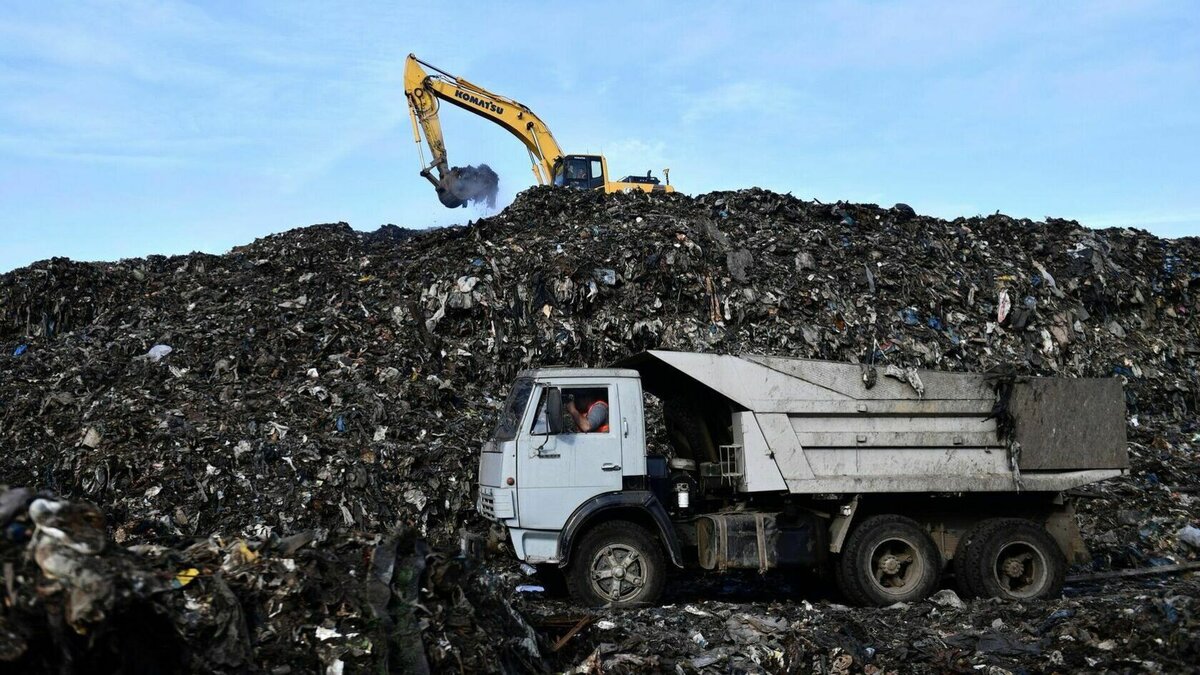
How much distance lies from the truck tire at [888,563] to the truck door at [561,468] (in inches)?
82.4

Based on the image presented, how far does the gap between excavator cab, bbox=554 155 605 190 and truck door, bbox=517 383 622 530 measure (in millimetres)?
11744

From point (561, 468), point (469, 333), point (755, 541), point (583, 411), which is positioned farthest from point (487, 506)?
point (469, 333)

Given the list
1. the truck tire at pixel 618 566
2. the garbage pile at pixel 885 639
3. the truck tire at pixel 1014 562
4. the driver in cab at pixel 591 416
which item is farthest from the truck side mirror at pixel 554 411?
the truck tire at pixel 1014 562

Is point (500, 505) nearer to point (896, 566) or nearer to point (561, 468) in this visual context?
point (561, 468)

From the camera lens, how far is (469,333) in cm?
1350

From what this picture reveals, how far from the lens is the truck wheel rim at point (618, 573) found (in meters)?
8.16

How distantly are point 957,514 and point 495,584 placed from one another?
14.6 ft

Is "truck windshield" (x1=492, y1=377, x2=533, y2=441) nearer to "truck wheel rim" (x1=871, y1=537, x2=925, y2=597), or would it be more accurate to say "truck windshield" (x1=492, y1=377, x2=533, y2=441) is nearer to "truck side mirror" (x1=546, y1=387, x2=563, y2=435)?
"truck side mirror" (x1=546, y1=387, x2=563, y2=435)

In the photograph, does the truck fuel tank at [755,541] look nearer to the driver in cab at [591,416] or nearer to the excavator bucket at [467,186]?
the driver in cab at [591,416]

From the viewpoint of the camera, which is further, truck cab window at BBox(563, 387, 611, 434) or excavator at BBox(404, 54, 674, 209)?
excavator at BBox(404, 54, 674, 209)

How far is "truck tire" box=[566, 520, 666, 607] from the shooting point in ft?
26.6

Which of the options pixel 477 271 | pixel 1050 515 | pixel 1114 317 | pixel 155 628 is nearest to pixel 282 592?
pixel 155 628

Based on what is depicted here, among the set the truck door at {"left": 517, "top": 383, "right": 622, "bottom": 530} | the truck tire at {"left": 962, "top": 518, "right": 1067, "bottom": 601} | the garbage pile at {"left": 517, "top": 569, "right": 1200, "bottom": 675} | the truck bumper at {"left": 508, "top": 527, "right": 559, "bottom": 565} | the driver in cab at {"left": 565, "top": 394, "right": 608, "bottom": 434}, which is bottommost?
the garbage pile at {"left": 517, "top": 569, "right": 1200, "bottom": 675}

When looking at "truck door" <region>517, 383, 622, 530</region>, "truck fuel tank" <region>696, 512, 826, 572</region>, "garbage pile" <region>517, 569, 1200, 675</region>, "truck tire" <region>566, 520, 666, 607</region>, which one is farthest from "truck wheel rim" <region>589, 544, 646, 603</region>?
"truck fuel tank" <region>696, 512, 826, 572</region>
